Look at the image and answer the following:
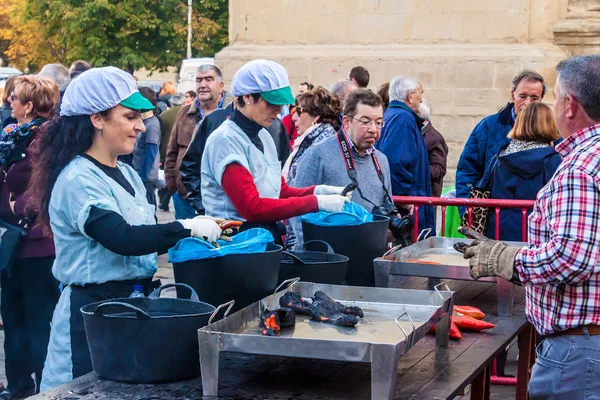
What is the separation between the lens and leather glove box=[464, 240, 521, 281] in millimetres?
3082

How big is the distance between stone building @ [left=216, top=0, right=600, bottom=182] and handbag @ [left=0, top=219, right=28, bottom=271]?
7.83m

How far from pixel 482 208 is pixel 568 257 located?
3542mm

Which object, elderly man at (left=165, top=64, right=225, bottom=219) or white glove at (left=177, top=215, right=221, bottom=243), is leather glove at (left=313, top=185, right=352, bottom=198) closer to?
white glove at (left=177, top=215, right=221, bottom=243)

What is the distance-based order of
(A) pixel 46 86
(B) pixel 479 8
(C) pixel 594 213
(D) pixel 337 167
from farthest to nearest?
(B) pixel 479 8 → (A) pixel 46 86 → (D) pixel 337 167 → (C) pixel 594 213

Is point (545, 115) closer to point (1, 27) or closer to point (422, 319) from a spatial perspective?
point (422, 319)

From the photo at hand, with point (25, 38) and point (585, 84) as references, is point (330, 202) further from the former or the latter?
point (25, 38)

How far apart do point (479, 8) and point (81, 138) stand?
9574 millimetres

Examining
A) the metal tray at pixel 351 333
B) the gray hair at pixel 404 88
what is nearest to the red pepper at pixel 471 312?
the metal tray at pixel 351 333

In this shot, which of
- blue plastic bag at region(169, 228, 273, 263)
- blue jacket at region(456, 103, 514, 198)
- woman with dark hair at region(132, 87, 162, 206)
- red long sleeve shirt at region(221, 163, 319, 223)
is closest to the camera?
blue plastic bag at region(169, 228, 273, 263)

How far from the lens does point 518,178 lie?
629cm

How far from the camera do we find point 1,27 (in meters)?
43.1

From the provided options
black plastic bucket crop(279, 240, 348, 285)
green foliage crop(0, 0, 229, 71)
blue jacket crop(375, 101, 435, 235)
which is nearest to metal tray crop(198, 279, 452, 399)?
black plastic bucket crop(279, 240, 348, 285)

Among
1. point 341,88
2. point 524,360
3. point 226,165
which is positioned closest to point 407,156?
point 341,88

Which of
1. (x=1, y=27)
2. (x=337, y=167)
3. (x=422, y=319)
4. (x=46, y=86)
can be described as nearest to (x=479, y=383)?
(x=422, y=319)
